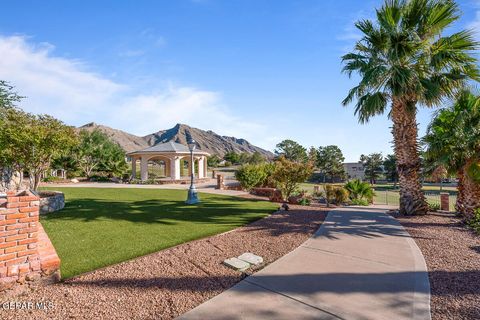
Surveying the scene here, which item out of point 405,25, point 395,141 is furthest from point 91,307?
point 405,25

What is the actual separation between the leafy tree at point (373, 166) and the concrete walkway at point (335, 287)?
219 ft

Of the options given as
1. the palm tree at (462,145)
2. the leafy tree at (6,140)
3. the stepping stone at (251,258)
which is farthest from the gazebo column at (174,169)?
the stepping stone at (251,258)

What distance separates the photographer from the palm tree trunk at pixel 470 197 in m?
8.34

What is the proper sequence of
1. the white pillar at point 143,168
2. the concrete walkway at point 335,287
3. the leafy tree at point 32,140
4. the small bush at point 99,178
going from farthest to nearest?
the small bush at point 99,178 → the white pillar at point 143,168 → the leafy tree at point 32,140 → the concrete walkway at point 335,287

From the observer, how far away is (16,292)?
3561mm

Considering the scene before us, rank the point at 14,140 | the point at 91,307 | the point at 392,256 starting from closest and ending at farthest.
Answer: the point at 91,307 < the point at 392,256 < the point at 14,140

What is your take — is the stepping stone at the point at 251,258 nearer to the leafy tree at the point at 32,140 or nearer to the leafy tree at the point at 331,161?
the leafy tree at the point at 32,140

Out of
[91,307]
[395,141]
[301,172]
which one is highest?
[395,141]

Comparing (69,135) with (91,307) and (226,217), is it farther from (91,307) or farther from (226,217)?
(91,307)

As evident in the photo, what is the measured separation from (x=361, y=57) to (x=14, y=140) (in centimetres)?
1373

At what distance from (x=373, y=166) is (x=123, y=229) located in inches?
2740

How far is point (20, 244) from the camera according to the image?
12.1 feet

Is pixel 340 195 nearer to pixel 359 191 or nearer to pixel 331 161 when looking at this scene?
pixel 359 191

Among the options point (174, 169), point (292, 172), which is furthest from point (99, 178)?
point (292, 172)
